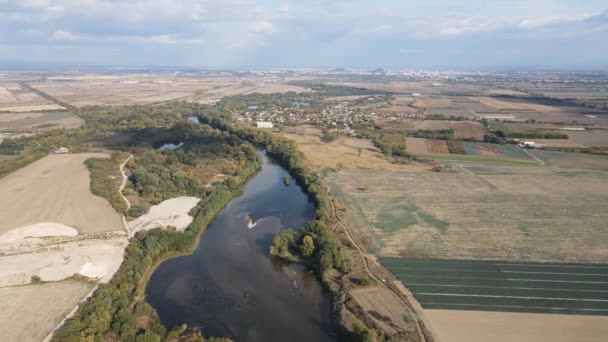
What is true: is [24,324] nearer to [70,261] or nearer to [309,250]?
[70,261]

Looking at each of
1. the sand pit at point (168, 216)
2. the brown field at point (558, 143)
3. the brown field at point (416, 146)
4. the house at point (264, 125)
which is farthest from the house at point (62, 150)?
the brown field at point (558, 143)

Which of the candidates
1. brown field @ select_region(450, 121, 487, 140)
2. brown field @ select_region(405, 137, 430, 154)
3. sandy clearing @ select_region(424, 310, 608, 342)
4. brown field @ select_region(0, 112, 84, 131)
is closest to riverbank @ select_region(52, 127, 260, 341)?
sandy clearing @ select_region(424, 310, 608, 342)

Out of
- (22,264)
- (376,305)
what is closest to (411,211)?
(376,305)

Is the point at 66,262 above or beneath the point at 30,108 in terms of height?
beneath

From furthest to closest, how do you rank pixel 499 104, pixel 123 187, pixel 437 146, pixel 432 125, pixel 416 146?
pixel 499 104, pixel 432 125, pixel 416 146, pixel 437 146, pixel 123 187

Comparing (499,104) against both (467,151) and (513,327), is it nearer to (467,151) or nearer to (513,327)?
(467,151)

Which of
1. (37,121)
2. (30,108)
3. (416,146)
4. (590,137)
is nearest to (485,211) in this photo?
(416,146)

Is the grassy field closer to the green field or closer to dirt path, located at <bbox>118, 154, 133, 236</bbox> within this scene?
the green field
